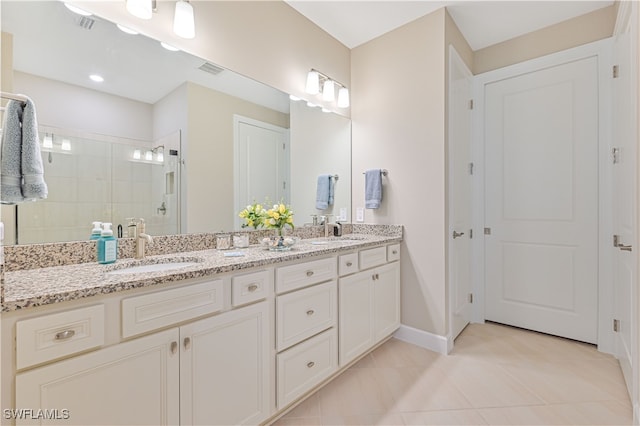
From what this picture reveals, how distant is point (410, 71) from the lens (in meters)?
2.49

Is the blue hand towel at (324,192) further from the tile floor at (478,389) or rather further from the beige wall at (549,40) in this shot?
the beige wall at (549,40)

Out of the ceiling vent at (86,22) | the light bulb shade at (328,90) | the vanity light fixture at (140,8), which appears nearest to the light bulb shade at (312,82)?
the light bulb shade at (328,90)

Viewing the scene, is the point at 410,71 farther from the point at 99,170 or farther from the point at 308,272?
the point at 99,170

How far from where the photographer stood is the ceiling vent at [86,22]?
53.4 inches

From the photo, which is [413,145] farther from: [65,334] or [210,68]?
[65,334]

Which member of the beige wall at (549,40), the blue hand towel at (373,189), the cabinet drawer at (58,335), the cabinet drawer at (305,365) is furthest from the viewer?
the blue hand towel at (373,189)

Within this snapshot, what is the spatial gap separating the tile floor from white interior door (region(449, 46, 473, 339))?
1.28 feet

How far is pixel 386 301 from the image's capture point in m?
2.33

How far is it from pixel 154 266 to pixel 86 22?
118cm

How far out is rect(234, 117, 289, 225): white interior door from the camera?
6.68ft

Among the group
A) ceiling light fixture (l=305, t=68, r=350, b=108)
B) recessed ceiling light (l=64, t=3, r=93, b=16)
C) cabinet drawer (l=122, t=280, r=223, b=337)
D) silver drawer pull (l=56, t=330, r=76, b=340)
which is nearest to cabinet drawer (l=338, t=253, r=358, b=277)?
cabinet drawer (l=122, t=280, r=223, b=337)

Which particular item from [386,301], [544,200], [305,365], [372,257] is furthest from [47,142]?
[544,200]

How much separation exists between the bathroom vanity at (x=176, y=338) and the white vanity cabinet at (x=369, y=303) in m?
0.02

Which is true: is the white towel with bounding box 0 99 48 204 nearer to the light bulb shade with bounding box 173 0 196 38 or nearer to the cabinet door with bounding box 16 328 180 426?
the cabinet door with bounding box 16 328 180 426
